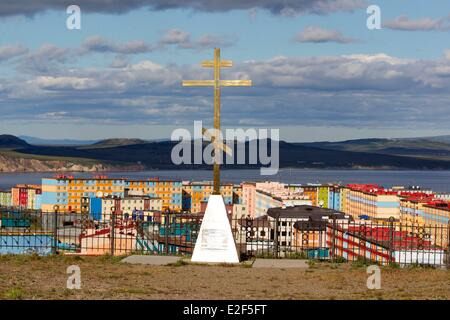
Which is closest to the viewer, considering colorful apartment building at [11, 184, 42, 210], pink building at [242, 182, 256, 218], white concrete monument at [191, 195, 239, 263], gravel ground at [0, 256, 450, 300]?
gravel ground at [0, 256, 450, 300]

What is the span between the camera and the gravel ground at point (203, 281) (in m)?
10.5

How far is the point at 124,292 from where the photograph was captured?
412 inches

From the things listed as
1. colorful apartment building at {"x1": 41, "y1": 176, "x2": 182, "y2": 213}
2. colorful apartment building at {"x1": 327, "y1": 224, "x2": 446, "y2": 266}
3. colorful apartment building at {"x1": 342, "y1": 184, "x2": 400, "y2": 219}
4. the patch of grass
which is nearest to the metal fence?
colorful apartment building at {"x1": 327, "y1": 224, "x2": 446, "y2": 266}

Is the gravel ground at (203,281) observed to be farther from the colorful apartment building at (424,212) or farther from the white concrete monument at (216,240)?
the colorful apartment building at (424,212)

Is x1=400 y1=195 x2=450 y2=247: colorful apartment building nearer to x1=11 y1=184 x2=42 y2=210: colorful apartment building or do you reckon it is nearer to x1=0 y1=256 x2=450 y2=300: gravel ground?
x1=11 y1=184 x2=42 y2=210: colorful apartment building

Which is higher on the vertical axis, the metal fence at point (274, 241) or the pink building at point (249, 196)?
the metal fence at point (274, 241)

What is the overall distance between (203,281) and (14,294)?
333 cm

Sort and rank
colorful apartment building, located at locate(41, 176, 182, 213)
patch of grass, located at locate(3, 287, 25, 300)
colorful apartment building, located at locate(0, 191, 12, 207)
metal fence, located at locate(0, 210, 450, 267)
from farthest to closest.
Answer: colorful apartment building, located at locate(0, 191, 12, 207) → colorful apartment building, located at locate(41, 176, 182, 213) → metal fence, located at locate(0, 210, 450, 267) → patch of grass, located at locate(3, 287, 25, 300)

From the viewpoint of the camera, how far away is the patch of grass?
9.64m

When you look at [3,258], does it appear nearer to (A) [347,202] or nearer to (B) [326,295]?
(B) [326,295]

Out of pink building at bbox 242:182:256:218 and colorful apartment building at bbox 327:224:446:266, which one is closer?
Result: colorful apartment building at bbox 327:224:446:266

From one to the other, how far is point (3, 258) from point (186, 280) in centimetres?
409

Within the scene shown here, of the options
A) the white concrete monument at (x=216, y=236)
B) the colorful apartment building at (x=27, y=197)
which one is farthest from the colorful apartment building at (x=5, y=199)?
the white concrete monument at (x=216, y=236)
